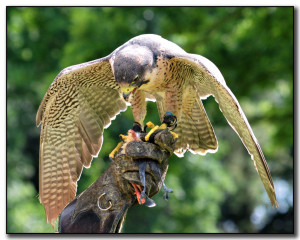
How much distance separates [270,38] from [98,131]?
579 centimetres

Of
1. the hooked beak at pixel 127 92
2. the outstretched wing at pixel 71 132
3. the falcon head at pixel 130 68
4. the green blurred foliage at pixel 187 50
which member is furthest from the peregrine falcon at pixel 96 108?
the green blurred foliage at pixel 187 50

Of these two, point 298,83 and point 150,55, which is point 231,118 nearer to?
point 150,55

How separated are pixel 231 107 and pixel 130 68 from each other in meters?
0.74

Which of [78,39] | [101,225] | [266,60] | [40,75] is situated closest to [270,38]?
[266,60]

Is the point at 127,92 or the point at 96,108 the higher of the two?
the point at 127,92

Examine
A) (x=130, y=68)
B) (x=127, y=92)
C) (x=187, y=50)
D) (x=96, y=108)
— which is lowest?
(x=187, y=50)

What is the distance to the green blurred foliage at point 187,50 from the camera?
964 cm

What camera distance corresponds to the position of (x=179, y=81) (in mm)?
4617

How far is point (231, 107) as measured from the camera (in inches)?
163

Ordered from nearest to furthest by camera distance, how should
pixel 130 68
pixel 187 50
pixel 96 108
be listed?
pixel 130 68 < pixel 96 108 < pixel 187 50

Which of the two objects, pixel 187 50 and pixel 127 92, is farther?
pixel 187 50

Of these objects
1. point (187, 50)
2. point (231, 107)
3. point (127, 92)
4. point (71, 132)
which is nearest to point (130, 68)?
point (127, 92)

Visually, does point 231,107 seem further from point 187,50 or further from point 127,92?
point 187,50

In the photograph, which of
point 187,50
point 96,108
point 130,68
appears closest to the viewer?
point 130,68
